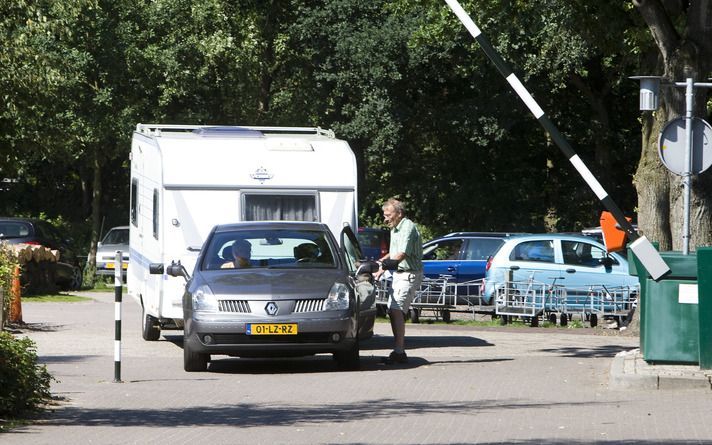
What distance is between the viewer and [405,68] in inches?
1538

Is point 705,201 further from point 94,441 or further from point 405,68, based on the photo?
point 405,68

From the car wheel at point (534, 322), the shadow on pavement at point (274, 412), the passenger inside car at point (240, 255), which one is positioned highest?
the passenger inside car at point (240, 255)

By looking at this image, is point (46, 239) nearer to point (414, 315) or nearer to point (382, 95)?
point (414, 315)

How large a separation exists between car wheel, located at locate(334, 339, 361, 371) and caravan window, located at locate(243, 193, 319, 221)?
3.13 metres

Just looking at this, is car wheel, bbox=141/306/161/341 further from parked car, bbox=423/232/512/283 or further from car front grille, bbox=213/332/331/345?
parked car, bbox=423/232/512/283

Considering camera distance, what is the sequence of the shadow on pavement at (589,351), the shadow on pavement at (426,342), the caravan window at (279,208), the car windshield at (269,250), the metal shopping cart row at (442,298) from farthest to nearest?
the metal shopping cart row at (442,298)
the shadow on pavement at (426,342)
the caravan window at (279,208)
the shadow on pavement at (589,351)
the car windshield at (269,250)

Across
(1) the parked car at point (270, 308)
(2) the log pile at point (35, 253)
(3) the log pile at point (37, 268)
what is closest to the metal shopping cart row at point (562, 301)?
(1) the parked car at point (270, 308)

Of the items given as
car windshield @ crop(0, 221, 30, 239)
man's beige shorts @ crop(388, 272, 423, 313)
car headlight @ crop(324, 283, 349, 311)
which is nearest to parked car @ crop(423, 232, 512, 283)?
car windshield @ crop(0, 221, 30, 239)

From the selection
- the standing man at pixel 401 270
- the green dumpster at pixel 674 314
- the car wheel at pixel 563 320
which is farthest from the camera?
the car wheel at pixel 563 320

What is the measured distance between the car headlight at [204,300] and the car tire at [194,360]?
0.47m

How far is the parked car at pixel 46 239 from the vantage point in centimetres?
3000

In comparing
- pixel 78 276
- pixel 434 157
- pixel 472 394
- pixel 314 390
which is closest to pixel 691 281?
pixel 472 394

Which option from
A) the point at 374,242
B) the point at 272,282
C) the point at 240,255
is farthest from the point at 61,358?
the point at 374,242

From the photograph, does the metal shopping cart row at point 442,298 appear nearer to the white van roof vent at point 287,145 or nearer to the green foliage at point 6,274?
the white van roof vent at point 287,145
